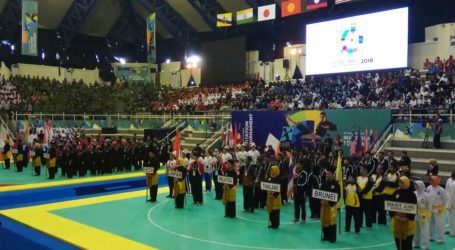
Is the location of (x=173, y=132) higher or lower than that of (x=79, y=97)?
lower

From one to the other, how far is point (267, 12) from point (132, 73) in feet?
58.6

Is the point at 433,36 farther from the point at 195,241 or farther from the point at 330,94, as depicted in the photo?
the point at 195,241

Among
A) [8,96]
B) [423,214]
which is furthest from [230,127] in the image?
[8,96]

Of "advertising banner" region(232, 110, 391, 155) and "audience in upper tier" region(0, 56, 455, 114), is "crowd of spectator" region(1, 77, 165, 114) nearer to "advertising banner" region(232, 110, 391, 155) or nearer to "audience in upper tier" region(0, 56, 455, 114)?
"audience in upper tier" region(0, 56, 455, 114)

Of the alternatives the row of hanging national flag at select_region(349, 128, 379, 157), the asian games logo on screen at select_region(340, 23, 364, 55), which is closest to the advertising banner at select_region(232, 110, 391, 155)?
the row of hanging national flag at select_region(349, 128, 379, 157)

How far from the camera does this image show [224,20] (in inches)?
1502

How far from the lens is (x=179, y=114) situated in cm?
3253

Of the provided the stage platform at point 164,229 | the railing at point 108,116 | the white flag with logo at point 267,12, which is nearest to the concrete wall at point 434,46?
the white flag with logo at point 267,12

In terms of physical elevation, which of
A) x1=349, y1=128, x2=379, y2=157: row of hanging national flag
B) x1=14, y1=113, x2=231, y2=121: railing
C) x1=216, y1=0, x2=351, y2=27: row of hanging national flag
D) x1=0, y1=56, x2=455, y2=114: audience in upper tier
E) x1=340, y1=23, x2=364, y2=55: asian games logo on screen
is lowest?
x1=349, y1=128, x2=379, y2=157: row of hanging national flag

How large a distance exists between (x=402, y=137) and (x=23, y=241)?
16.0m

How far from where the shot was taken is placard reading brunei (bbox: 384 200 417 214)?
8.27 m

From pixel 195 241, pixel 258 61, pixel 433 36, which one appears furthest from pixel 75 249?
pixel 258 61

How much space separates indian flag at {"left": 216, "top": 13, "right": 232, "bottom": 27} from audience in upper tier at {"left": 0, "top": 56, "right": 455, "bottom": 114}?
563 cm

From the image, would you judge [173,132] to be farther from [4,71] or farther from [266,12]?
[4,71]
